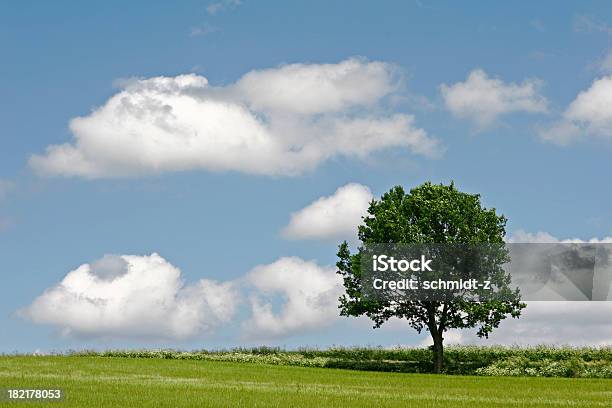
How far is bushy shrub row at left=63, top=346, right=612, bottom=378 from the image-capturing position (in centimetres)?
7200

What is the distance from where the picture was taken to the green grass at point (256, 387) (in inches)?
1463

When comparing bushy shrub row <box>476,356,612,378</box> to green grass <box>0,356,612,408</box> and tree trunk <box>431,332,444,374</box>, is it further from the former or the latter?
green grass <box>0,356,612,408</box>

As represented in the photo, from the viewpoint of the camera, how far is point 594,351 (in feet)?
275

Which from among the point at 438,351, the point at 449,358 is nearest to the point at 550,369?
the point at 438,351

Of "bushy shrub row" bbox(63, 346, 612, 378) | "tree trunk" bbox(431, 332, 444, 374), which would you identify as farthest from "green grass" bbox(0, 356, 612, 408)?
"tree trunk" bbox(431, 332, 444, 374)

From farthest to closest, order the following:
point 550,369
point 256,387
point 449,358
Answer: point 449,358 → point 550,369 → point 256,387

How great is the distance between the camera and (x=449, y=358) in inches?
3233

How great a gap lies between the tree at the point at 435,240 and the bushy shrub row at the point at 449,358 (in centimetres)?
382

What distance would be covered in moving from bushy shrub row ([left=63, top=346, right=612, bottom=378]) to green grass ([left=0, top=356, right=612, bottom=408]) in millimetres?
10398

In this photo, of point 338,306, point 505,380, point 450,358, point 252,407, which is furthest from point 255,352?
point 252,407

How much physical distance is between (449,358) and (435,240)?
16.0 meters

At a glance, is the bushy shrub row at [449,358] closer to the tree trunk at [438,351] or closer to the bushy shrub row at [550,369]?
the bushy shrub row at [550,369]

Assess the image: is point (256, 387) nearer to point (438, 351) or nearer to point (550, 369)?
point (438, 351)

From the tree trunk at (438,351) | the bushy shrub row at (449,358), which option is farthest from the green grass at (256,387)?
the tree trunk at (438,351)
